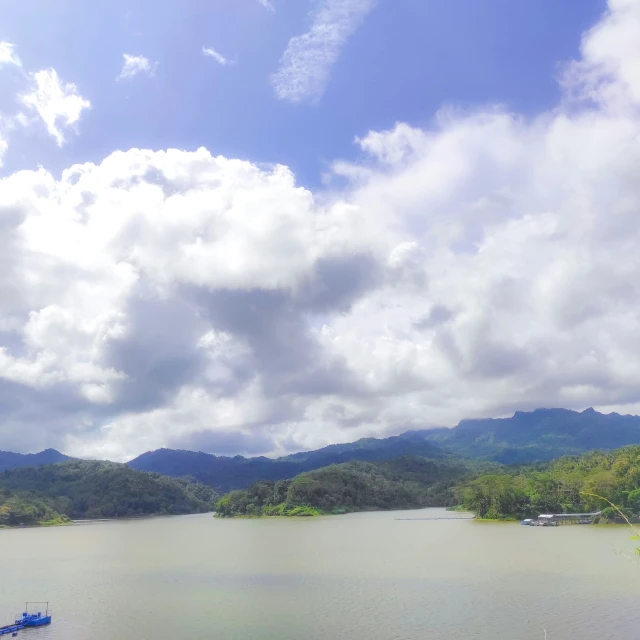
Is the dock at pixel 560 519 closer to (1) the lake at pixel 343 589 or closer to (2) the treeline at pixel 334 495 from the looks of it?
(1) the lake at pixel 343 589

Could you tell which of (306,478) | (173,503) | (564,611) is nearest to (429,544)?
(564,611)

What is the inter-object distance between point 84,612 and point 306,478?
107m

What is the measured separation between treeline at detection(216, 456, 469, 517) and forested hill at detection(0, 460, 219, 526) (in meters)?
29.4

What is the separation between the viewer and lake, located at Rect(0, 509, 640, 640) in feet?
82.3

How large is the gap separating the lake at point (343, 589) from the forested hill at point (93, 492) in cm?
8129

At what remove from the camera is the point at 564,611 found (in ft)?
86.9

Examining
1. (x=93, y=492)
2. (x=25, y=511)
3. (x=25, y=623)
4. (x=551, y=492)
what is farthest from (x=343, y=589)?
(x=93, y=492)

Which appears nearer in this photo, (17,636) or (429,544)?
(17,636)

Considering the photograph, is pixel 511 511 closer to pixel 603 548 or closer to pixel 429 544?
pixel 429 544

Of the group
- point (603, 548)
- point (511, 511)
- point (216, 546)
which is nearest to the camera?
point (603, 548)

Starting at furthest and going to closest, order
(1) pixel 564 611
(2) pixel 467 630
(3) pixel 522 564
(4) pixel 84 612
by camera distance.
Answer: (3) pixel 522 564, (4) pixel 84 612, (1) pixel 564 611, (2) pixel 467 630

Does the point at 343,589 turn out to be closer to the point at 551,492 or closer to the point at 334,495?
the point at 551,492

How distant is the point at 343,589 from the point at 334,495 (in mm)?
100676

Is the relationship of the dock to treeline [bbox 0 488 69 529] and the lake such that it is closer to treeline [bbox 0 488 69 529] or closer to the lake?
the lake
